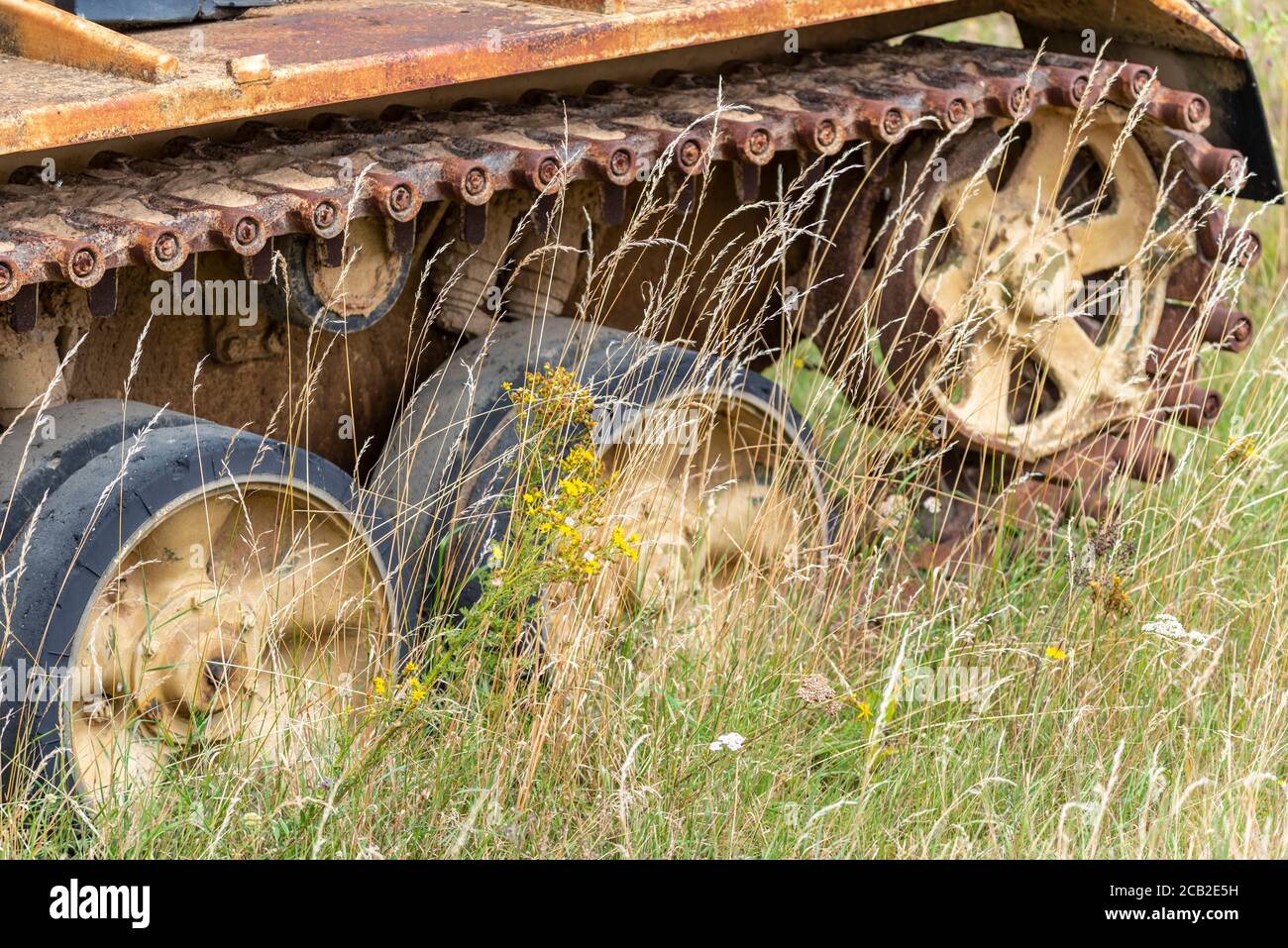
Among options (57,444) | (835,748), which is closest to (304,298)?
(57,444)

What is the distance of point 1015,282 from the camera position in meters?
4.57

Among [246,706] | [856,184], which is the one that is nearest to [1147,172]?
[856,184]

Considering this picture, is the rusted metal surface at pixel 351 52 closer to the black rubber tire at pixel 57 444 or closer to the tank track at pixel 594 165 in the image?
the tank track at pixel 594 165

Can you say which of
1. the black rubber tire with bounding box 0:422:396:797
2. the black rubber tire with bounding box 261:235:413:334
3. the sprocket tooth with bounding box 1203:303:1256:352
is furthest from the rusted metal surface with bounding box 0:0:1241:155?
the sprocket tooth with bounding box 1203:303:1256:352

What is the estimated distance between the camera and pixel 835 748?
139 inches

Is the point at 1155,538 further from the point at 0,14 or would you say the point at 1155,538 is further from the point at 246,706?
the point at 0,14

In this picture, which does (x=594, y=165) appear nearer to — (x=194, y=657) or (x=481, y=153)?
(x=481, y=153)

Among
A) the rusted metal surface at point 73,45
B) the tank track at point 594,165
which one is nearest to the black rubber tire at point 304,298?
the tank track at point 594,165

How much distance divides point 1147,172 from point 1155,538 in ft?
3.50

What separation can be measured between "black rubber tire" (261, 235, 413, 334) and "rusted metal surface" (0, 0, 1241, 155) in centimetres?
36

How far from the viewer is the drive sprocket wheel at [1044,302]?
14.1ft

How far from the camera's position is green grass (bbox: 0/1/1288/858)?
3.02 metres

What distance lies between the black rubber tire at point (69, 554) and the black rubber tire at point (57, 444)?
79 millimetres

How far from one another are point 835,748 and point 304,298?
4.77 ft
